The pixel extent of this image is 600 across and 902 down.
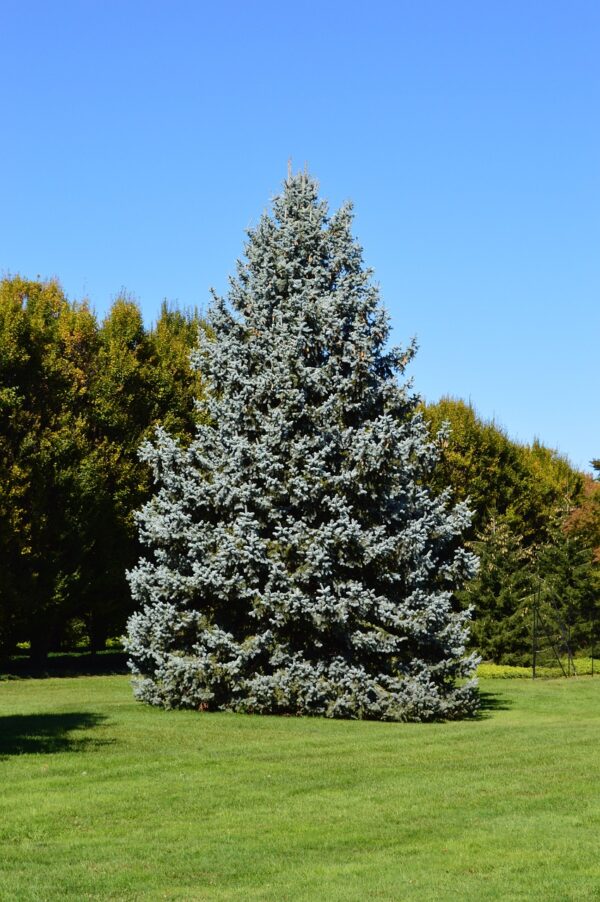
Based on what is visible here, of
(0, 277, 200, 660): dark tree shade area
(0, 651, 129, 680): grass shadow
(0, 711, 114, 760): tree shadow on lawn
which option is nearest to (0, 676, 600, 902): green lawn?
(0, 711, 114, 760): tree shadow on lawn

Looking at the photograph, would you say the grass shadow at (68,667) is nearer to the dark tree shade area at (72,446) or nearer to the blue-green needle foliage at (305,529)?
the dark tree shade area at (72,446)

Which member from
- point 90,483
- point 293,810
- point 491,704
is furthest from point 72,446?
point 293,810

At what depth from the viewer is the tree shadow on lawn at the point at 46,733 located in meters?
15.8

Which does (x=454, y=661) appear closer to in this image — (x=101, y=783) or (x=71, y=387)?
(x=101, y=783)

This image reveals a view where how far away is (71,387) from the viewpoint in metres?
36.1

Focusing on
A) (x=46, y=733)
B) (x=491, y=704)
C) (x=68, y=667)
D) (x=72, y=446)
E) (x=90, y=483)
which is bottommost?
(x=46, y=733)

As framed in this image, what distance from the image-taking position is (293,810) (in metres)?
11.7

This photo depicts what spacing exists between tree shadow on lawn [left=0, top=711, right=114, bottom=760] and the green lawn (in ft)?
0.16

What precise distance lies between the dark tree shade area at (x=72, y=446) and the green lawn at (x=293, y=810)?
46.0 feet

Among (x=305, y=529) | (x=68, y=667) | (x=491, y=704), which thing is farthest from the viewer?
(x=68, y=667)

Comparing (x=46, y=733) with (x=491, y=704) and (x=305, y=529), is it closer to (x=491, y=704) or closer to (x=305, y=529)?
(x=305, y=529)

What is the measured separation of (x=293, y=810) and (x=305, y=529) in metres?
9.76

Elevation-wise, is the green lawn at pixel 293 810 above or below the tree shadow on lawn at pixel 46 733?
below

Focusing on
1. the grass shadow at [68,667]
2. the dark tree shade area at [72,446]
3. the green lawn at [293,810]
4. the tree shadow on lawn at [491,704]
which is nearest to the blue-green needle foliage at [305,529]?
the tree shadow on lawn at [491,704]
